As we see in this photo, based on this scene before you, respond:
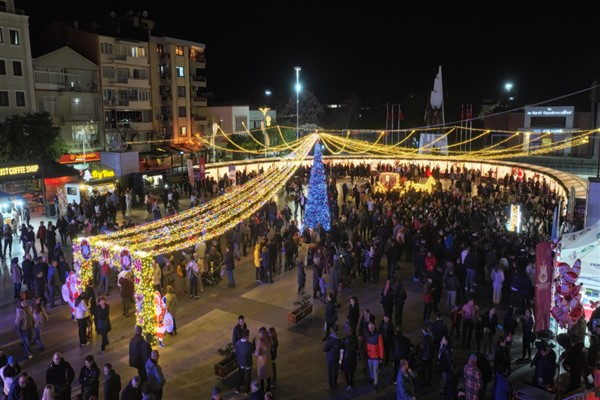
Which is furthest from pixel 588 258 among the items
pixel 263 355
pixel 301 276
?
pixel 301 276

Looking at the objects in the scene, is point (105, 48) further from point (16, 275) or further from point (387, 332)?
point (387, 332)

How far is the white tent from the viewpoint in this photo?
10.1 metres

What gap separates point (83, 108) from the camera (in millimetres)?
37812

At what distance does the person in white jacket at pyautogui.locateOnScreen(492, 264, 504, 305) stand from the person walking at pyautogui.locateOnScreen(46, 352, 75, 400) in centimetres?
966

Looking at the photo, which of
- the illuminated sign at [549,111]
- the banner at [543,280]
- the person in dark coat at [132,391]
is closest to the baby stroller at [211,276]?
the person in dark coat at [132,391]

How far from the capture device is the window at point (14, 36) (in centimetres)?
3198

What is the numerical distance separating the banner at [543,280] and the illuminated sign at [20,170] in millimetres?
21855

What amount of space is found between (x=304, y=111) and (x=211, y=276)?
169 feet

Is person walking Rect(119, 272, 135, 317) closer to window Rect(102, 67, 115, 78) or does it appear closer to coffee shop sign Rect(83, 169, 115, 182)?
coffee shop sign Rect(83, 169, 115, 182)

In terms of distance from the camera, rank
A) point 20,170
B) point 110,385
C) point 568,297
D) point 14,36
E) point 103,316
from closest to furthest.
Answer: point 110,385, point 568,297, point 103,316, point 20,170, point 14,36

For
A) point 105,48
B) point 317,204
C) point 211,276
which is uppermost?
point 105,48

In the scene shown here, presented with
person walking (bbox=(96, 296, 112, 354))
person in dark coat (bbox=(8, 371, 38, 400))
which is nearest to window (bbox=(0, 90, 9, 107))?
person walking (bbox=(96, 296, 112, 354))

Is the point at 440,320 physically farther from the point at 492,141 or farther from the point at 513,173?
the point at 492,141

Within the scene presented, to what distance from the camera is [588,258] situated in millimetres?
10141
